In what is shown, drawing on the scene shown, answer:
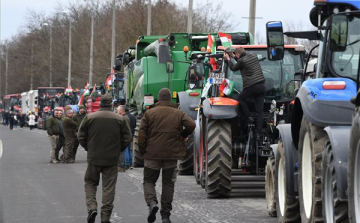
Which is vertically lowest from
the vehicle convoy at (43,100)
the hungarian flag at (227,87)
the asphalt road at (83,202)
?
the vehicle convoy at (43,100)

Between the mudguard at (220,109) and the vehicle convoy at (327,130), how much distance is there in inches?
154

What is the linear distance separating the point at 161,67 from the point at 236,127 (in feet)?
31.2

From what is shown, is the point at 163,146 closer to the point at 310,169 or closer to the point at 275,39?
the point at 275,39

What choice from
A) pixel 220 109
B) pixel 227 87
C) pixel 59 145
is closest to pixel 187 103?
pixel 227 87

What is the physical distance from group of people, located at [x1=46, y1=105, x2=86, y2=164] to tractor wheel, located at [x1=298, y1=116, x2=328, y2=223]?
57.8 feet

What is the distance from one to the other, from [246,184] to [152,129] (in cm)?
560

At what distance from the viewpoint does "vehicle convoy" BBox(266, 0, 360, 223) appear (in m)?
8.45

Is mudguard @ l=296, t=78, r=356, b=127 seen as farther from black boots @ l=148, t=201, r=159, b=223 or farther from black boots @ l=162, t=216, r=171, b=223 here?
black boots @ l=162, t=216, r=171, b=223

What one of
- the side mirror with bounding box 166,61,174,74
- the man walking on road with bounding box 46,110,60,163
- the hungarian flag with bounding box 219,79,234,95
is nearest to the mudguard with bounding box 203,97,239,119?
the hungarian flag with bounding box 219,79,234,95

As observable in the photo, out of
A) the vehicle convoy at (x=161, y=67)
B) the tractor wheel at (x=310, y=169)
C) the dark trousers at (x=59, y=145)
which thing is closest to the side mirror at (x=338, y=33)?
the tractor wheel at (x=310, y=169)

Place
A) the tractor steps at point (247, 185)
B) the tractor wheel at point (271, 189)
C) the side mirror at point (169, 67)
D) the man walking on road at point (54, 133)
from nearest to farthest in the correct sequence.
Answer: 1. the tractor wheel at point (271, 189)
2. the tractor steps at point (247, 185)
3. the side mirror at point (169, 67)
4. the man walking on road at point (54, 133)

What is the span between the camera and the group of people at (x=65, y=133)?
27516 millimetres

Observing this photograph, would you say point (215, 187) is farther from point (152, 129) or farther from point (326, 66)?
point (326, 66)

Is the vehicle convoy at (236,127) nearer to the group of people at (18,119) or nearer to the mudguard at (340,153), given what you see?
the mudguard at (340,153)
